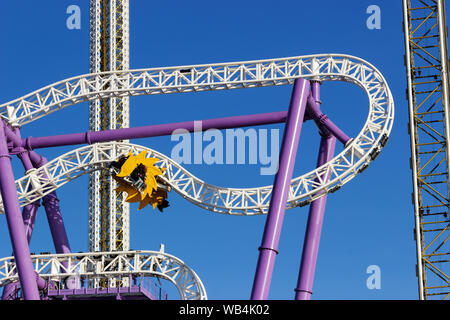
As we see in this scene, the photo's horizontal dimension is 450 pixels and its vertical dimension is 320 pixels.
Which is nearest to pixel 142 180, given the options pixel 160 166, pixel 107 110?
pixel 160 166

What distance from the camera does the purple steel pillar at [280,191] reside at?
111 feet

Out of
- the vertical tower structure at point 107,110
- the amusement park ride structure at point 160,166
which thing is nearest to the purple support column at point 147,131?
the amusement park ride structure at point 160,166

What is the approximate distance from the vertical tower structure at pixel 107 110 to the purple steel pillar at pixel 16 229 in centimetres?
3664

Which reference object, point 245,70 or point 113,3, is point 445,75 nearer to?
point 245,70

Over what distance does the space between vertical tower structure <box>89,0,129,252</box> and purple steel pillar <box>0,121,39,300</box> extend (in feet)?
120

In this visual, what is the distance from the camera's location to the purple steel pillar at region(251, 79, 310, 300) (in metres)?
33.8

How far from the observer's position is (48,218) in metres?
42.4

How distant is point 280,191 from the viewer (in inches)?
1378

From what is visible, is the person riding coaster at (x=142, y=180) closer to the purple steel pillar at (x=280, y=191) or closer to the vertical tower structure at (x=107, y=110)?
the purple steel pillar at (x=280, y=191)

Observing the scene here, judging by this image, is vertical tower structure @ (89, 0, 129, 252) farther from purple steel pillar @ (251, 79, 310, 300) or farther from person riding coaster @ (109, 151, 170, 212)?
purple steel pillar @ (251, 79, 310, 300)

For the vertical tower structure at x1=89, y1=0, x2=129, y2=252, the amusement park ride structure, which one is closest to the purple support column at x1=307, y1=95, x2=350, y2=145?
the amusement park ride structure

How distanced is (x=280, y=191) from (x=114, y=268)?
8.52m

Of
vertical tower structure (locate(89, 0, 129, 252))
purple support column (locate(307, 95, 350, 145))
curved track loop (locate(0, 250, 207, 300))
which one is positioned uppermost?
vertical tower structure (locate(89, 0, 129, 252))
